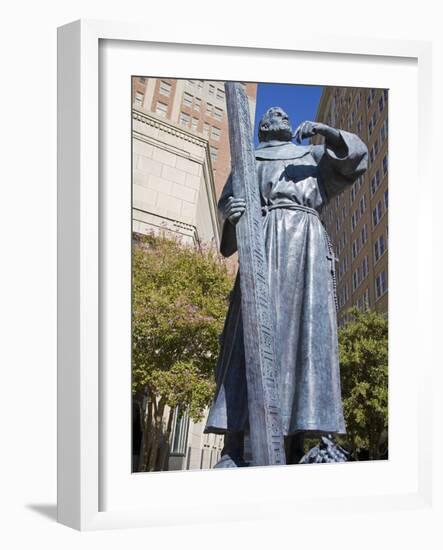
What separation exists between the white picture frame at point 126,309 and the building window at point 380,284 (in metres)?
6.84

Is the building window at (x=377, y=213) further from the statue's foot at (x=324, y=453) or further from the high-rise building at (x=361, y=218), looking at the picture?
the statue's foot at (x=324, y=453)

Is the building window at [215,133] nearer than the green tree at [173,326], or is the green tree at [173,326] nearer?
the green tree at [173,326]

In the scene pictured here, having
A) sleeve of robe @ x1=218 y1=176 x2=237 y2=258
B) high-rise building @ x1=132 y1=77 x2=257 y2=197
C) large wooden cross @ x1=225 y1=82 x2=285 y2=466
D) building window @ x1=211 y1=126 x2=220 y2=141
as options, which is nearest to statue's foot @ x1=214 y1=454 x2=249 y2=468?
large wooden cross @ x1=225 y1=82 x2=285 y2=466

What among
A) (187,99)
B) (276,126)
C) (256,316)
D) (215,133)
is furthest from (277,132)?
(215,133)

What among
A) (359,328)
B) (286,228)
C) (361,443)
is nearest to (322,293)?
(286,228)

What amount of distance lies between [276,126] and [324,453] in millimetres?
2678

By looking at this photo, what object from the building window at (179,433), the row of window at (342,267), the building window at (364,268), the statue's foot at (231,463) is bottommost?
the building window at (179,433)

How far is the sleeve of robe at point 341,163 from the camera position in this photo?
9.34m

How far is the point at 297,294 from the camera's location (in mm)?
9086

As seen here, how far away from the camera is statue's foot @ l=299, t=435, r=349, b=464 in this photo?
9.20 m

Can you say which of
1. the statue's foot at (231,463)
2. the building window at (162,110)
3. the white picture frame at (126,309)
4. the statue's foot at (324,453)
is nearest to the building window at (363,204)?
the building window at (162,110)

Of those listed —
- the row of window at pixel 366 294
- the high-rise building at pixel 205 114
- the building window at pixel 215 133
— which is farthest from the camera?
the building window at pixel 215 133
